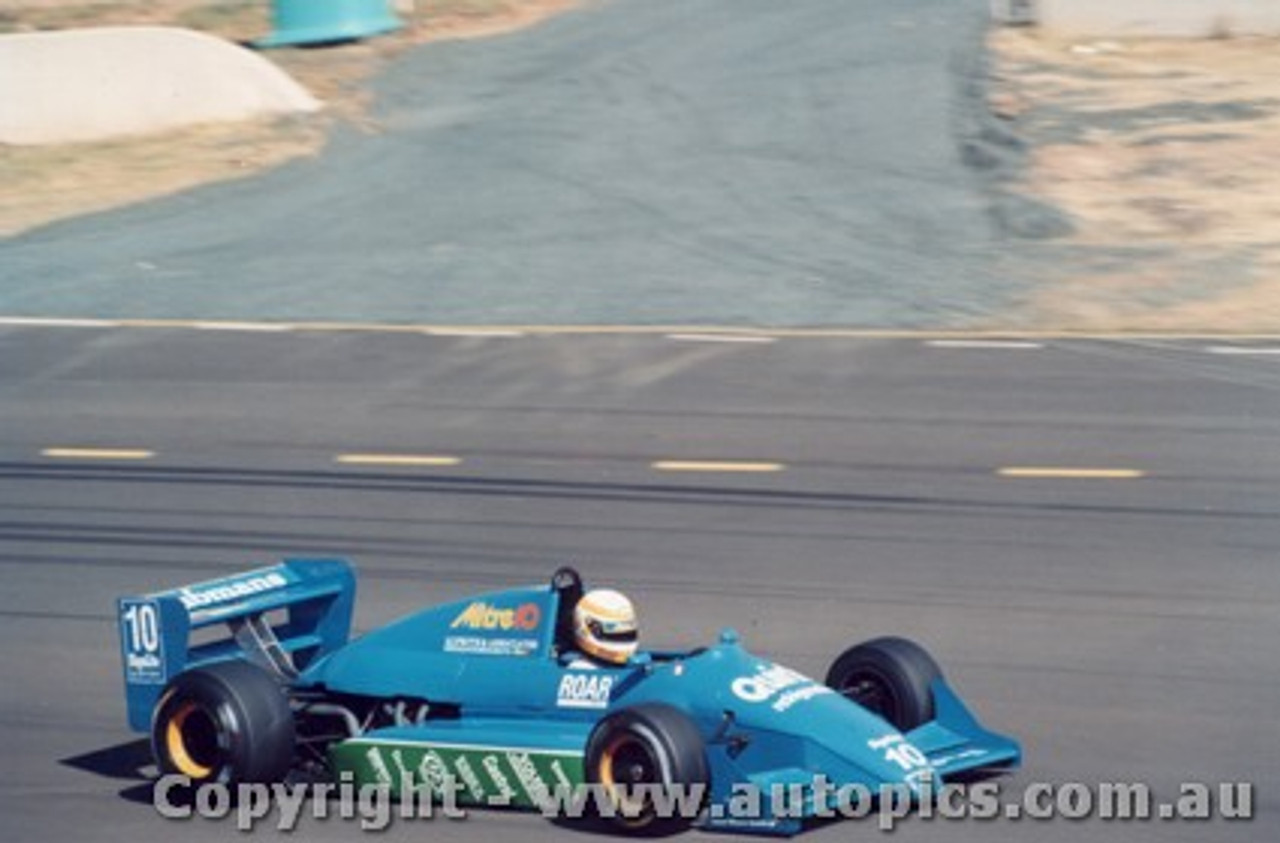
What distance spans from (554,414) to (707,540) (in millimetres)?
2990

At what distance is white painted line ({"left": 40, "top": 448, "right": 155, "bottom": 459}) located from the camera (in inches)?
614

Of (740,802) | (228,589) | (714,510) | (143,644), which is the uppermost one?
(228,589)

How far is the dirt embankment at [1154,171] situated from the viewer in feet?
61.2

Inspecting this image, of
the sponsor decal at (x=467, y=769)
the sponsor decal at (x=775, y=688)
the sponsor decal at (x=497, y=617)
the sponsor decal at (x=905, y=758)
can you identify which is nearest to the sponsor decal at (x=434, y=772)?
the sponsor decal at (x=467, y=769)

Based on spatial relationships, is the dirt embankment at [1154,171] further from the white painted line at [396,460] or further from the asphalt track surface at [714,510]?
the white painted line at [396,460]

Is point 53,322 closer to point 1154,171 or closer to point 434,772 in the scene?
point 1154,171

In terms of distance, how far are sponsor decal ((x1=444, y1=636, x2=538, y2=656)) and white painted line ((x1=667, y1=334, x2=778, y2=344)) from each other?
8.75 m

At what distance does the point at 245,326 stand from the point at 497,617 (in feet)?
33.4

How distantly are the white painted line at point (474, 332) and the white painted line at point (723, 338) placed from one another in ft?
4.02

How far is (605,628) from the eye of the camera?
29.8ft

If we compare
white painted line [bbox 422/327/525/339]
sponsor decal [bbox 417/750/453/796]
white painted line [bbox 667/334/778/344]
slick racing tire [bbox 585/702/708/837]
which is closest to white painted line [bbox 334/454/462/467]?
white painted line [bbox 422/327/525/339]

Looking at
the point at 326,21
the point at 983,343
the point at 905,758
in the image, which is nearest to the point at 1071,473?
the point at 983,343

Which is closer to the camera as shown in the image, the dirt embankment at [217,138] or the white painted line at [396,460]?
the white painted line at [396,460]

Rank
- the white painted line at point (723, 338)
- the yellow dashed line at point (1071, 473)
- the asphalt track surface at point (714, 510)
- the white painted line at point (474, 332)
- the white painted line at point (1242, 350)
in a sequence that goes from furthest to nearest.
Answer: the white painted line at point (474, 332) < the white painted line at point (723, 338) < the white painted line at point (1242, 350) < the yellow dashed line at point (1071, 473) < the asphalt track surface at point (714, 510)
